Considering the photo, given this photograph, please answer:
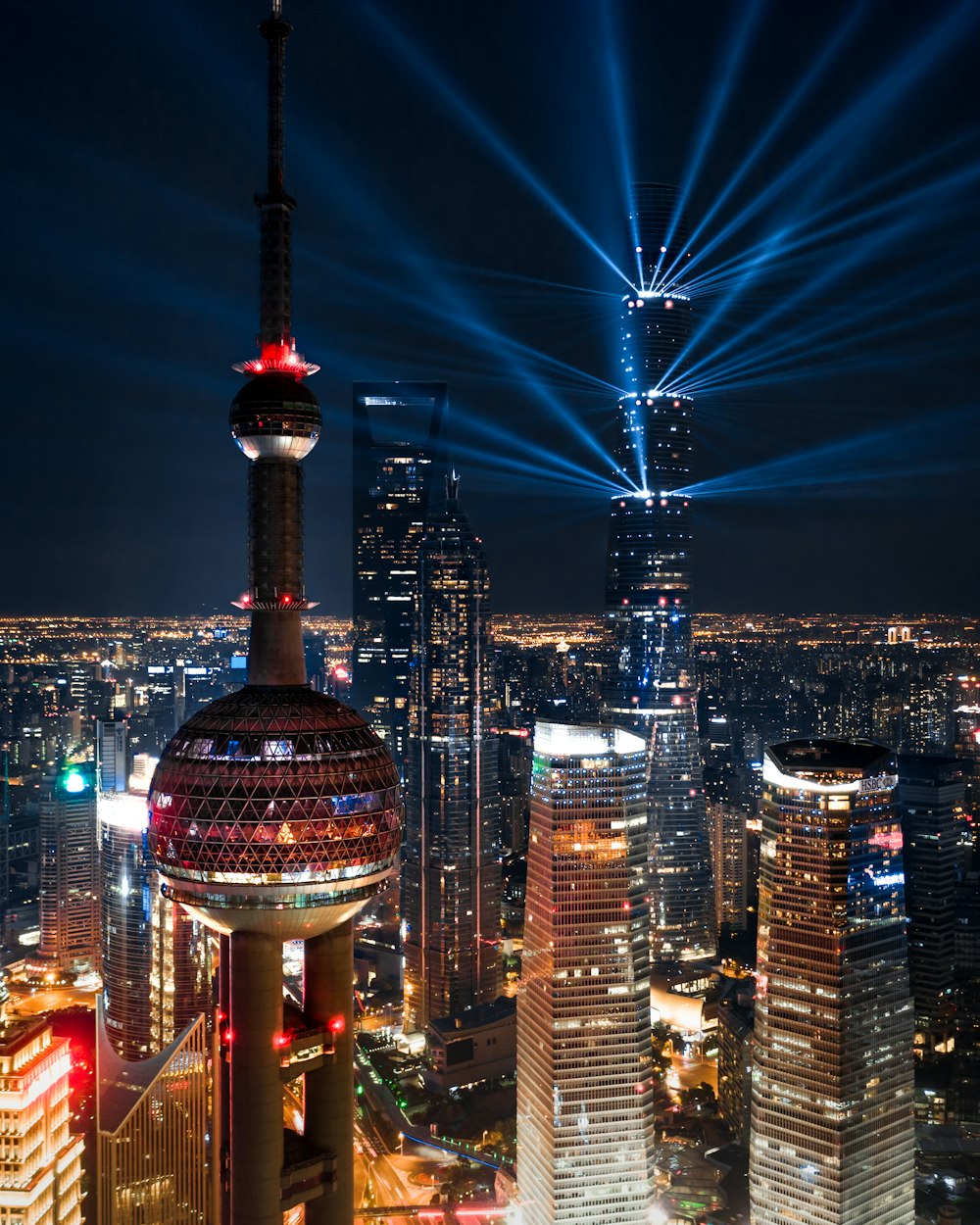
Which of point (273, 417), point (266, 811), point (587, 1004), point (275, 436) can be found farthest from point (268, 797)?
point (587, 1004)

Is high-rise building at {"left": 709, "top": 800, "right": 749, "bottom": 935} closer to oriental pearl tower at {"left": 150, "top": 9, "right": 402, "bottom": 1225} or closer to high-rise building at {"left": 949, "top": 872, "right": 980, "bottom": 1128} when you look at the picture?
high-rise building at {"left": 949, "top": 872, "right": 980, "bottom": 1128}

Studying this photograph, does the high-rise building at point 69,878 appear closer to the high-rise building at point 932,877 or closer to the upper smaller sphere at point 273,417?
the high-rise building at point 932,877

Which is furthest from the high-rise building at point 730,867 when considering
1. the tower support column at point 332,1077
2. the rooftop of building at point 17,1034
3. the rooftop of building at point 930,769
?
the tower support column at point 332,1077

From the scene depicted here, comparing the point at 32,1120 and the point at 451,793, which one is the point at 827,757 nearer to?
the point at 32,1120

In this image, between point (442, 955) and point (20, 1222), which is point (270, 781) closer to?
point (20, 1222)

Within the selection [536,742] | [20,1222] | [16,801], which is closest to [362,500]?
[16,801]

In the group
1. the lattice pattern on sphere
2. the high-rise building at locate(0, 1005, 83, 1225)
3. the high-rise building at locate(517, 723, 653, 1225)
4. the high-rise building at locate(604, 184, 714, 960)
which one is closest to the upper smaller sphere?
the lattice pattern on sphere
